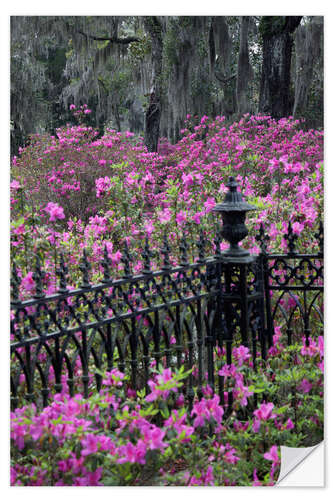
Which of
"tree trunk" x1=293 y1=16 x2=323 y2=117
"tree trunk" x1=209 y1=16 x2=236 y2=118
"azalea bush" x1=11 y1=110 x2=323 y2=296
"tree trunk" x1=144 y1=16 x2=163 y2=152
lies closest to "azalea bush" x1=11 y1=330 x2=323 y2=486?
"azalea bush" x1=11 y1=110 x2=323 y2=296

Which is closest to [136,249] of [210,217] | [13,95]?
[210,217]

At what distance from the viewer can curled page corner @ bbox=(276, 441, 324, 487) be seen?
257cm

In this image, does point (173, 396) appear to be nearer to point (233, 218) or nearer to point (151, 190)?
point (233, 218)

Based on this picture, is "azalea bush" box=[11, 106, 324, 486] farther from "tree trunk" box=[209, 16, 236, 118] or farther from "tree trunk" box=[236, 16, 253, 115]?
"tree trunk" box=[209, 16, 236, 118]

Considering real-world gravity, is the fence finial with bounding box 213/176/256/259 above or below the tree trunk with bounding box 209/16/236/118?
below

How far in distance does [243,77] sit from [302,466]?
5.16 meters

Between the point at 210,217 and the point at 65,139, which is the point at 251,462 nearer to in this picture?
the point at 210,217

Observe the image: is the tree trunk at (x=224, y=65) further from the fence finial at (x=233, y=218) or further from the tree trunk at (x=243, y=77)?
the fence finial at (x=233, y=218)

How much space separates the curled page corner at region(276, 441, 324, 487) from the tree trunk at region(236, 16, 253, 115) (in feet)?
15.0

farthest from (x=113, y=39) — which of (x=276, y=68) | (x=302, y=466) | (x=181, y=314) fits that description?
(x=302, y=466)
